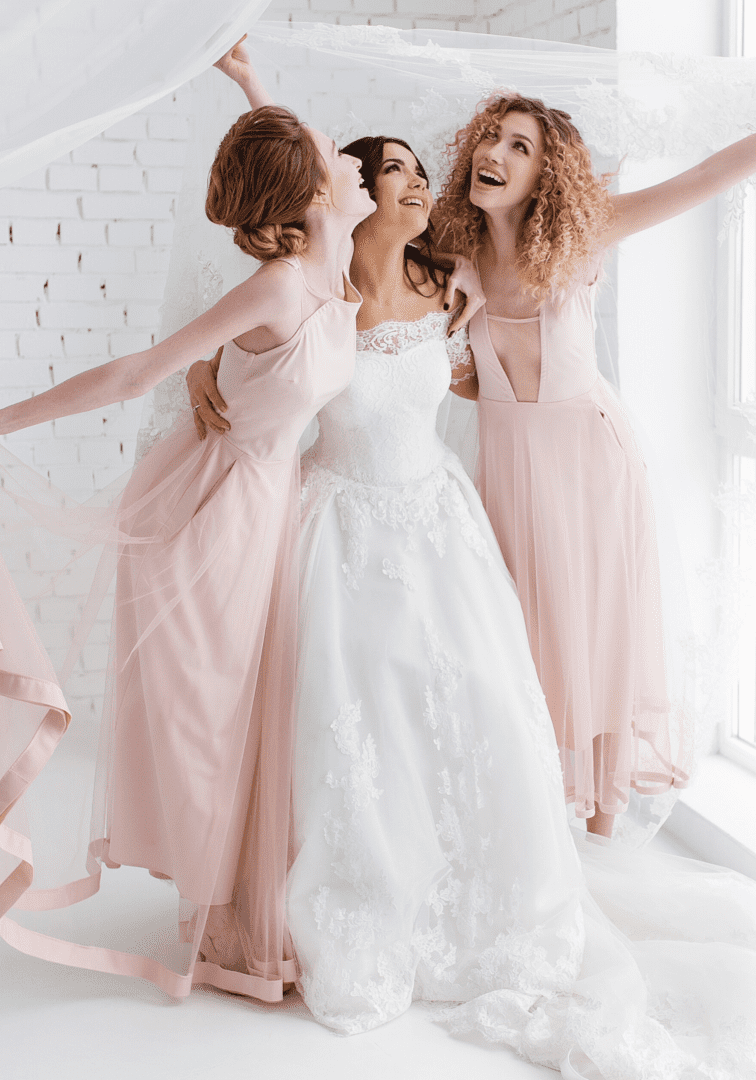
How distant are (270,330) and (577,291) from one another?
2.04ft

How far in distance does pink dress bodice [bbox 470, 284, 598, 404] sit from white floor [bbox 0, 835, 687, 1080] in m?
1.21

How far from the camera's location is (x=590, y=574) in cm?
202

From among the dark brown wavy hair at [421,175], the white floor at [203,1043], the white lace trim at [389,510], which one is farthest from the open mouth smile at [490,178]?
the white floor at [203,1043]

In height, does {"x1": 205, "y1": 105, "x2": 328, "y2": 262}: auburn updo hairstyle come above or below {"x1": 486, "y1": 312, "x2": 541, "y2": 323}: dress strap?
above

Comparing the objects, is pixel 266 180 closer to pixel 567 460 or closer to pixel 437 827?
pixel 567 460

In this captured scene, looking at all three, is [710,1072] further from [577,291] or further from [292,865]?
[577,291]

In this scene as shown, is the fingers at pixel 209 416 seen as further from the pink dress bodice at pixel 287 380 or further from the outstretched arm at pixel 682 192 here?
the outstretched arm at pixel 682 192

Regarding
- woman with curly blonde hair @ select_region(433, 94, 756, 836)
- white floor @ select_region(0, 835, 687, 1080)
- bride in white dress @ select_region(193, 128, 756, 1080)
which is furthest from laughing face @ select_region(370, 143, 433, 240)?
white floor @ select_region(0, 835, 687, 1080)

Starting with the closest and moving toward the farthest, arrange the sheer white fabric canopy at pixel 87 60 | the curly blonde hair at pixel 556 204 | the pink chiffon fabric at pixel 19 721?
1. the sheer white fabric canopy at pixel 87 60
2. the pink chiffon fabric at pixel 19 721
3. the curly blonde hair at pixel 556 204

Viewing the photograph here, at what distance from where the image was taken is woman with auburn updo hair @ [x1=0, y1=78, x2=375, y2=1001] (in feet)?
5.76

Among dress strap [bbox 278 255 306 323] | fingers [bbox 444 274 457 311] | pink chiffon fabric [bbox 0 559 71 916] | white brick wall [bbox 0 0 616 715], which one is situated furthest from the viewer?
white brick wall [bbox 0 0 616 715]

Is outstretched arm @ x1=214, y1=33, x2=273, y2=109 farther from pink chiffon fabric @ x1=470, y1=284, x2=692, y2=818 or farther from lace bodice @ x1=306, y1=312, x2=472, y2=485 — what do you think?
pink chiffon fabric @ x1=470, y1=284, x2=692, y2=818

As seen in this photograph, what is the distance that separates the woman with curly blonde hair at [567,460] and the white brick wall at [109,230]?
0.97 metres

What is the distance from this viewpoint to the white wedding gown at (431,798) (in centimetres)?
177
